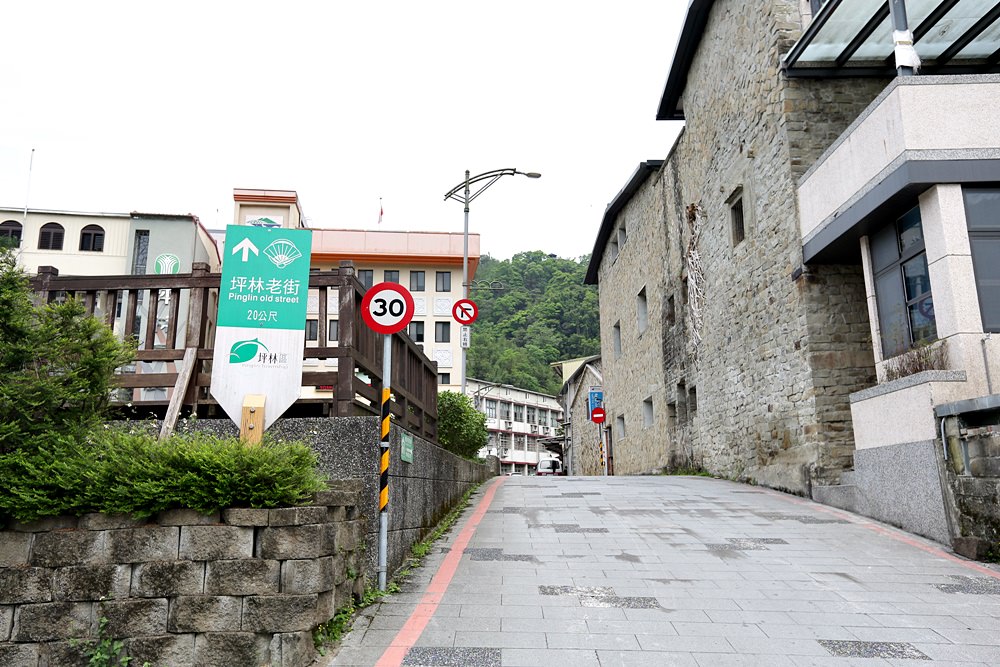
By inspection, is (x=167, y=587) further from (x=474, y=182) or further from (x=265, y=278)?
(x=474, y=182)

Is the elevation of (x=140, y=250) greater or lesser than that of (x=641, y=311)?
greater

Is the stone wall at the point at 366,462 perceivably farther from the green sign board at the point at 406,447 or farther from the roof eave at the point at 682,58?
the roof eave at the point at 682,58

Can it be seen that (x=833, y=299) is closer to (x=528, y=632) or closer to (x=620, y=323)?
(x=528, y=632)

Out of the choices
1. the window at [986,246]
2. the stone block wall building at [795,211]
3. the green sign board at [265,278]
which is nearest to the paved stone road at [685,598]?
the stone block wall building at [795,211]

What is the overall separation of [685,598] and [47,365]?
→ 17.2ft

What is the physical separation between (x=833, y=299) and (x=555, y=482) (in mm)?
6936

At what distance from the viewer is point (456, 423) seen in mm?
15094

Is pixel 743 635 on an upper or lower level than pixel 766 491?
lower

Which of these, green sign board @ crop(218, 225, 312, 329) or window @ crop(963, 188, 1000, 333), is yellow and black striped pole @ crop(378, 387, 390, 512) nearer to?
green sign board @ crop(218, 225, 312, 329)

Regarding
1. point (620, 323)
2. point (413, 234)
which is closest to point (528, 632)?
point (620, 323)

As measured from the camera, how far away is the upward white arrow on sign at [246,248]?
235 inches

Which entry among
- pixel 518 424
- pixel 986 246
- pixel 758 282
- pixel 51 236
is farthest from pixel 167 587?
pixel 518 424

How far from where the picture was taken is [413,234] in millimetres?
46969

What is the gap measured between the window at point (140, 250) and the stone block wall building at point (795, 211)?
1997cm
